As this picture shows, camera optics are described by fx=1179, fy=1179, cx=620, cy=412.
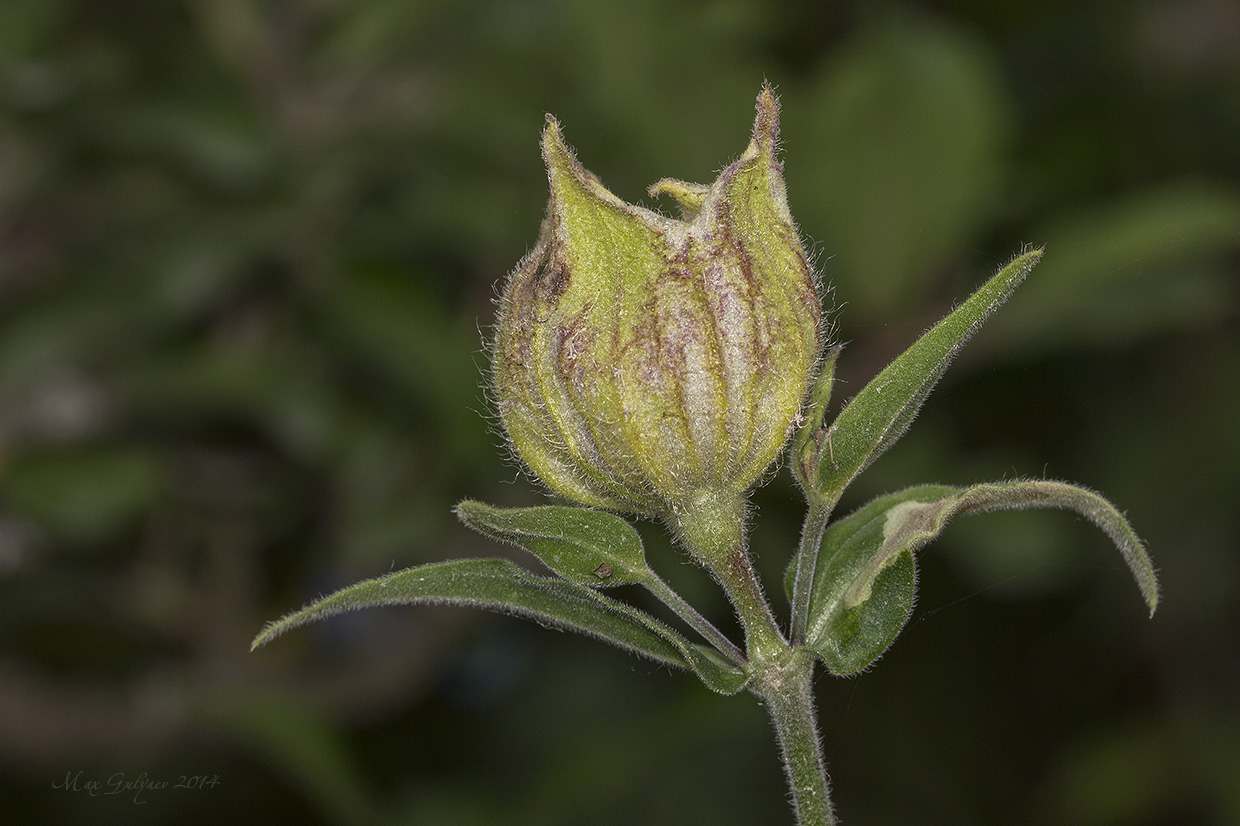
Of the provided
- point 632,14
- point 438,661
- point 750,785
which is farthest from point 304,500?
point 750,785

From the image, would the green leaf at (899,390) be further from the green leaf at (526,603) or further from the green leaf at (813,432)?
the green leaf at (526,603)

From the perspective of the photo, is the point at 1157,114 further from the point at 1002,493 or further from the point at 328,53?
the point at 1002,493

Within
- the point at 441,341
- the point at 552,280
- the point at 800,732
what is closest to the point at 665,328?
the point at 552,280

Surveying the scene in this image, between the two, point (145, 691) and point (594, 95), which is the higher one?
point (594, 95)

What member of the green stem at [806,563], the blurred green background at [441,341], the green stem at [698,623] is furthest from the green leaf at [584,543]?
the blurred green background at [441,341]

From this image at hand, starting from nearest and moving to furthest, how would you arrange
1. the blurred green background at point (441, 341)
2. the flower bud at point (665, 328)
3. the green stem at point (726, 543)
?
the flower bud at point (665, 328), the green stem at point (726, 543), the blurred green background at point (441, 341)

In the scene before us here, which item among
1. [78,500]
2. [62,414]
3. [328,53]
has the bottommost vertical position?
[78,500]

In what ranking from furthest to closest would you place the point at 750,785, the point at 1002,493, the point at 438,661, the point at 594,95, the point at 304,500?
1. the point at 750,785
2. the point at 304,500
3. the point at 438,661
4. the point at 594,95
5. the point at 1002,493
